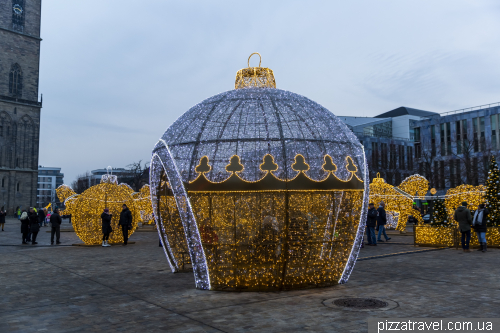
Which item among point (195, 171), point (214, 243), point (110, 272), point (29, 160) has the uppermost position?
point (29, 160)

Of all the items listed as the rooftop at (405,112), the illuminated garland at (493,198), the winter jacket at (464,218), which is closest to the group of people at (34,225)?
the winter jacket at (464,218)

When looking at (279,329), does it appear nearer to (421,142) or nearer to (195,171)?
(195,171)

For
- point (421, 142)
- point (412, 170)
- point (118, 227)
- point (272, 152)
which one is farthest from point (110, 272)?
point (421, 142)

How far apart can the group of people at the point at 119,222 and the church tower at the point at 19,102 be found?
48.7m

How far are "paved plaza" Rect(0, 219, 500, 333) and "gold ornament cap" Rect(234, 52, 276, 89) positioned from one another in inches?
158

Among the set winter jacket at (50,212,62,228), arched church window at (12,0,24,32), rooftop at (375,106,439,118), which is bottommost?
winter jacket at (50,212,62,228)

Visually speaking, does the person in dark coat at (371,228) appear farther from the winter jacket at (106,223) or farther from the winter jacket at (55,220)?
the winter jacket at (55,220)

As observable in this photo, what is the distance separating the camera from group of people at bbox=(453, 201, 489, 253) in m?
12.7

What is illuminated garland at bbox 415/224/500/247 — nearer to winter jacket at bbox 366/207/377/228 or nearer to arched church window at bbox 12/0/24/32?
winter jacket at bbox 366/207/377/228

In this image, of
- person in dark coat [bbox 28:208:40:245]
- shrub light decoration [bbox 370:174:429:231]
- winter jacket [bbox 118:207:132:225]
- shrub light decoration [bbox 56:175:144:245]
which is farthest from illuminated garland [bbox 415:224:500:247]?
person in dark coat [bbox 28:208:40:245]

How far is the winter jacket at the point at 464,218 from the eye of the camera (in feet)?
41.7

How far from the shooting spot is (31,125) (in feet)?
200

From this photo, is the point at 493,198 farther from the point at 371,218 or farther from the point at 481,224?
the point at 371,218

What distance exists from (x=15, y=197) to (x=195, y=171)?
59327 millimetres
